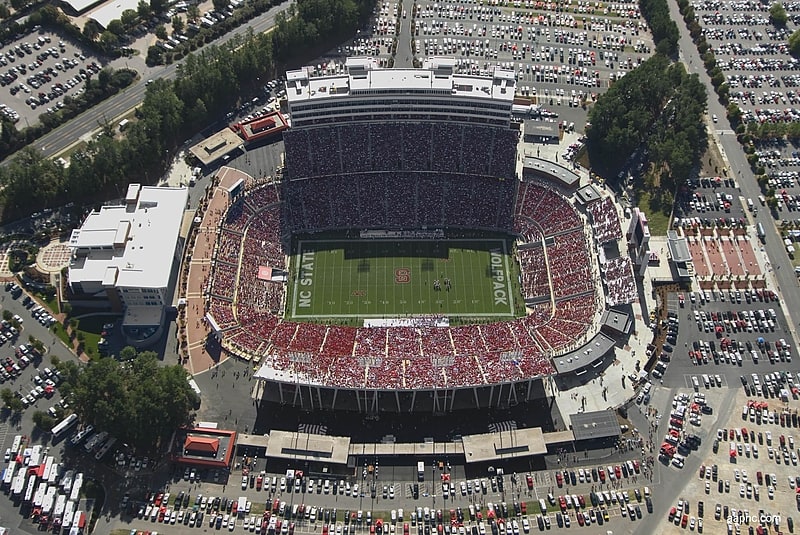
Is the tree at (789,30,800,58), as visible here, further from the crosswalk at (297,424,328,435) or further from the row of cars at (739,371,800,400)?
the crosswalk at (297,424,328,435)

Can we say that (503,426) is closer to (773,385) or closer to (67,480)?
(773,385)

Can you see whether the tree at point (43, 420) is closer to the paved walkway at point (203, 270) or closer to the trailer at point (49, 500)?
the trailer at point (49, 500)

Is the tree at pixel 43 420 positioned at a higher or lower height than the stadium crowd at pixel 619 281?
lower

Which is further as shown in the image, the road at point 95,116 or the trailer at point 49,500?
the road at point 95,116

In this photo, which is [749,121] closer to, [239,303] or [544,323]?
[544,323]

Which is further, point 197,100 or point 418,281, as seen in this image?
point 197,100

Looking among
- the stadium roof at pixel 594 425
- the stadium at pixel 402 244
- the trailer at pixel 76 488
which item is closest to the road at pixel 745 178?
the stadium at pixel 402 244

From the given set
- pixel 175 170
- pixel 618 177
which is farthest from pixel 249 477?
pixel 618 177
